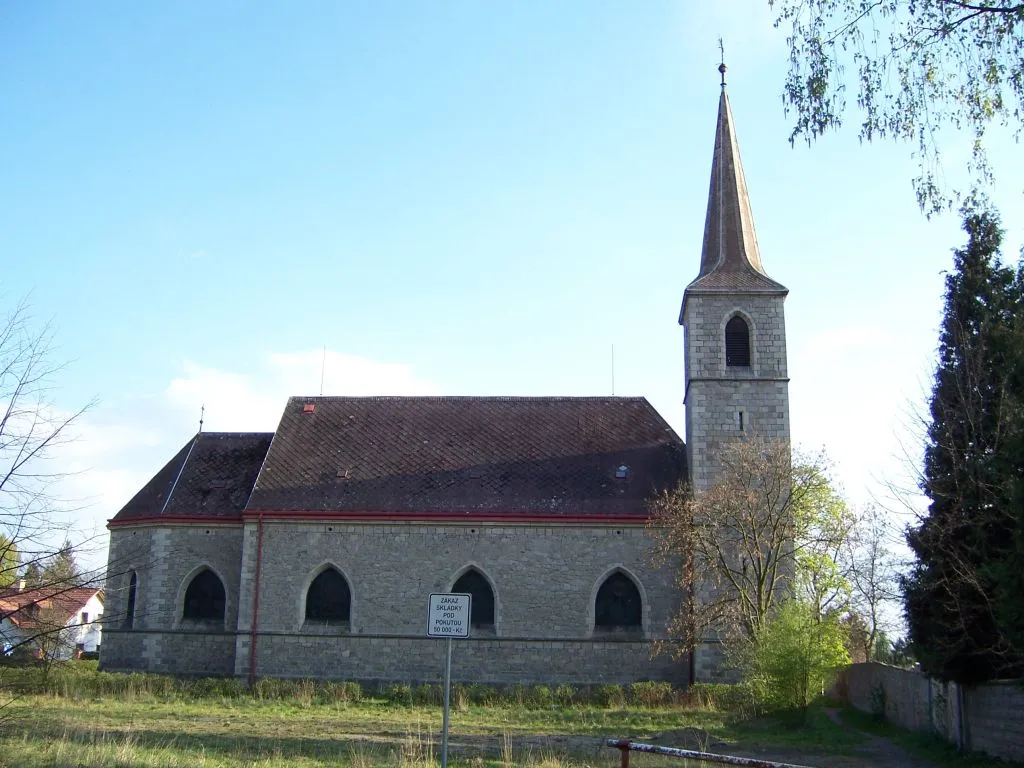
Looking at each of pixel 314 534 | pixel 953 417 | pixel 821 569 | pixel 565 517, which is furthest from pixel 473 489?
pixel 953 417

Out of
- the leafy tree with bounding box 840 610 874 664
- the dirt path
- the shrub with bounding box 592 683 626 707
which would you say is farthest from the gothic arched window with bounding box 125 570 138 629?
the leafy tree with bounding box 840 610 874 664

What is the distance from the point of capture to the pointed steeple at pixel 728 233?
27609mm

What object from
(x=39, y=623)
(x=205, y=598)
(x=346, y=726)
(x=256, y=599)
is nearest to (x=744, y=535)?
(x=346, y=726)

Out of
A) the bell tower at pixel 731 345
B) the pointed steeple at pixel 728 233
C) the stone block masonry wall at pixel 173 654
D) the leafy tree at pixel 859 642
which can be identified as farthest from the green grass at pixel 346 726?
the leafy tree at pixel 859 642

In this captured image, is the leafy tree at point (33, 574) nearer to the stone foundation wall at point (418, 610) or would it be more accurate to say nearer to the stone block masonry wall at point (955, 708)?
the stone block masonry wall at point (955, 708)

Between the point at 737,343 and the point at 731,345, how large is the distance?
0.19 m

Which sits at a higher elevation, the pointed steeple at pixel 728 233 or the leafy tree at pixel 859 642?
the pointed steeple at pixel 728 233

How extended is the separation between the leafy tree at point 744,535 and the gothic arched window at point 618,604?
127cm

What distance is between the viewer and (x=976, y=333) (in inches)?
709

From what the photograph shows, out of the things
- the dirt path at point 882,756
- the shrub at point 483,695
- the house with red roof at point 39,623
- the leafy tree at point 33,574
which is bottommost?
the dirt path at point 882,756

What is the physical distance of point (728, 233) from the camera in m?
28.9

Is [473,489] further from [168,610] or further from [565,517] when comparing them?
[168,610]

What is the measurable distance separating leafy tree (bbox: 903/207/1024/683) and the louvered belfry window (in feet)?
28.7

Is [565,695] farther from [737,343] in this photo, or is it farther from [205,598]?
[737,343]
